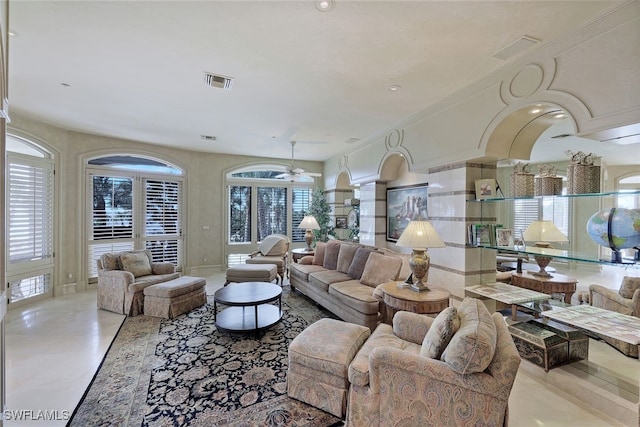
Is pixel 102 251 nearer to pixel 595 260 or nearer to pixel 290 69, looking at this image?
pixel 290 69

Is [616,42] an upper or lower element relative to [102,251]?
upper

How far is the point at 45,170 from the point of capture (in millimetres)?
4859

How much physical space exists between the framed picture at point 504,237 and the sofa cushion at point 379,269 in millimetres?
1168

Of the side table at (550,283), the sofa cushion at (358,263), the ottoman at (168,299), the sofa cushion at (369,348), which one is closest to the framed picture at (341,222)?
the sofa cushion at (358,263)

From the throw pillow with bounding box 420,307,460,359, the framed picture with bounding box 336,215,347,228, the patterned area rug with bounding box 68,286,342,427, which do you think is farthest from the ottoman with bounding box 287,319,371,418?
the framed picture with bounding box 336,215,347,228

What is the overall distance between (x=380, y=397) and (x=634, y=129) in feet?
8.72

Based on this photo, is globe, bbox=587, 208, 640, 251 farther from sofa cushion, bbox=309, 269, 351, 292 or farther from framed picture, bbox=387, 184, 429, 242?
sofa cushion, bbox=309, 269, 351, 292

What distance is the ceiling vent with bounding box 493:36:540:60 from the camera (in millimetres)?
2387

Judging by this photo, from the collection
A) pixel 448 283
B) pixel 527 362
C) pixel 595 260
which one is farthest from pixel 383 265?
pixel 595 260

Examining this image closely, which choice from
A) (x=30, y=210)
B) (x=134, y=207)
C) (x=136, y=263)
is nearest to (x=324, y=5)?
(x=136, y=263)

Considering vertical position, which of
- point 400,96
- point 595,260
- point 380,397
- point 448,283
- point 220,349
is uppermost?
point 400,96

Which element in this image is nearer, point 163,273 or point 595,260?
point 595,260

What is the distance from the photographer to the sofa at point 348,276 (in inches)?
135

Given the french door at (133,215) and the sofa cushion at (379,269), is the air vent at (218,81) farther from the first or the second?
the french door at (133,215)
